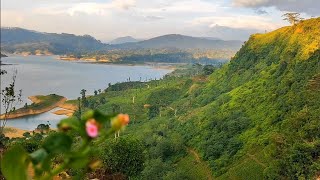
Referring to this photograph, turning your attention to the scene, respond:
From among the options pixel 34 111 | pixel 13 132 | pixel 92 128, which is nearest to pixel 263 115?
pixel 92 128

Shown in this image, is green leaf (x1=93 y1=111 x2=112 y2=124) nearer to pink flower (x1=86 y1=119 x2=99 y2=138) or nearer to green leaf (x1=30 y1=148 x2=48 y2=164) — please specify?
pink flower (x1=86 y1=119 x2=99 y2=138)

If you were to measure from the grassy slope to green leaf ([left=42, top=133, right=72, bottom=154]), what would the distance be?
30572mm

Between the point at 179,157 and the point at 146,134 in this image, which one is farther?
the point at 146,134

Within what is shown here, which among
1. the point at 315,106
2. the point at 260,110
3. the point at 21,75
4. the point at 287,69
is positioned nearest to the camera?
the point at 315,106

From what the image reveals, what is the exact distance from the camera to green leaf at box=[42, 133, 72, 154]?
1464 mm

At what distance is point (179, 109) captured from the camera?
75562mm

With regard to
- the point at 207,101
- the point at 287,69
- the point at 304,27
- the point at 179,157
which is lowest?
the point at 179,157

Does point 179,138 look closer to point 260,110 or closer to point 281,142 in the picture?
point 260,110

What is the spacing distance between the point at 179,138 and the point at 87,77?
11991 centimetres

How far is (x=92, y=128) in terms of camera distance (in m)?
1.39

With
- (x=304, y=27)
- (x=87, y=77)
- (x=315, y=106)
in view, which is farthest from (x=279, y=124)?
(x=87, y=77)

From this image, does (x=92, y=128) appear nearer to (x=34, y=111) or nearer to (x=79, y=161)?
(x=79, y=161)

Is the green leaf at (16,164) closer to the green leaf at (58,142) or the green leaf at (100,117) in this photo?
the green leaf at (58,142)

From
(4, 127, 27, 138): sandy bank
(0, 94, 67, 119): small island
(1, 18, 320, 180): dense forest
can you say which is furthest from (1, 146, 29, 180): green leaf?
(0, 94, 67, 119): small island
